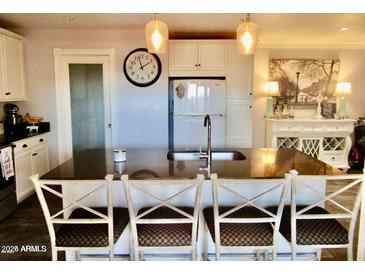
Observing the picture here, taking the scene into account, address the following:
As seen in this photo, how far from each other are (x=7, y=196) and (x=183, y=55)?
114 inches

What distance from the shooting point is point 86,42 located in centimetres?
457

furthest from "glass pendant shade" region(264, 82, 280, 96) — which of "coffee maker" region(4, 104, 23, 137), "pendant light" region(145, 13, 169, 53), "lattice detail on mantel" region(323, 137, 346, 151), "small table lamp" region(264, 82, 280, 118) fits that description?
"coffee maker" region(4, 104, 23, 137)

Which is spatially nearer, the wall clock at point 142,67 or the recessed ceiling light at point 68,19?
the recessed ceiling light at point 68,19

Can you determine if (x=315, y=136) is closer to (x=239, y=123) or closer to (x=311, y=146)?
(x=311, y=146)

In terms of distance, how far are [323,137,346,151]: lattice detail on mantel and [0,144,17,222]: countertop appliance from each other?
15.8 ft

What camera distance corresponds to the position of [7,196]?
11.3ft

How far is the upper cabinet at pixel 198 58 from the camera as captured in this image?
457cm

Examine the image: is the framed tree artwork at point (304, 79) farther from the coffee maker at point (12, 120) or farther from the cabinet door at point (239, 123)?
the coffee maker at point (12, 120)

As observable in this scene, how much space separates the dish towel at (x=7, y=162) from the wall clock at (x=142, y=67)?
1965 millimetres

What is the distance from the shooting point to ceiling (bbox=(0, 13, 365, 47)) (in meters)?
3.74

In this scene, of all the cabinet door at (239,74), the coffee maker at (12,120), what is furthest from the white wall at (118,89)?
the cabinet door at (239,74)

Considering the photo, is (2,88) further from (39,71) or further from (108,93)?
(108,93)

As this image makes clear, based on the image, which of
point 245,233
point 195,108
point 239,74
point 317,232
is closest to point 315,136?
point 239,74
